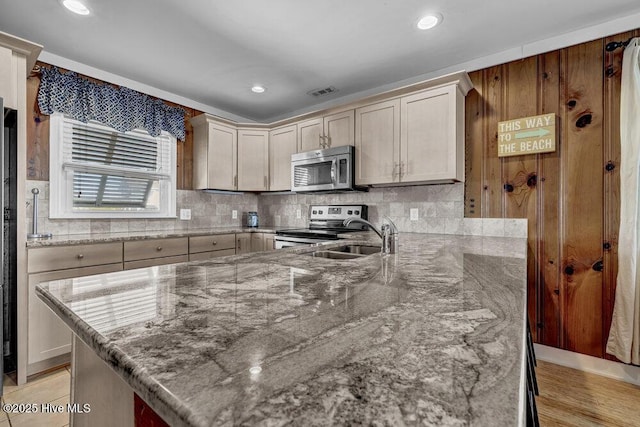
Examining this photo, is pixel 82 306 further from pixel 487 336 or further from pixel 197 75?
pixel 197 75

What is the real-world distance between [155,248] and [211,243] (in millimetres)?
565

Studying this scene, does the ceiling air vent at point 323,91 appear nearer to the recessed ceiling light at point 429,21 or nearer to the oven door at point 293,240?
the recessed ceiling light at point 429,21

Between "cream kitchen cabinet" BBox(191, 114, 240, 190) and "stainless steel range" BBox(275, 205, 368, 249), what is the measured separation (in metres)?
1.02

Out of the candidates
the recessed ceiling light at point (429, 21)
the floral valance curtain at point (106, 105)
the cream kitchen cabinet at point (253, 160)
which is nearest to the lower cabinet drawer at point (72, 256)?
the floral valance curtain at point (106, 105)

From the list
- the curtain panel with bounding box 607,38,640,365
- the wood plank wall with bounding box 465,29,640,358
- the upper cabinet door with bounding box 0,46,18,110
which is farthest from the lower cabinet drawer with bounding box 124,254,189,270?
the curtain panel with bounding box 607,38,640,365

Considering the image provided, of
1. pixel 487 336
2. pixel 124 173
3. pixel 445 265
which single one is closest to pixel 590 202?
pixel 445 265

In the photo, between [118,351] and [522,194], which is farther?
[522,194]

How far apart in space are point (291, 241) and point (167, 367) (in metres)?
2.73

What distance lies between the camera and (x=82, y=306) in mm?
655

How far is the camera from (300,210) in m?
3.98

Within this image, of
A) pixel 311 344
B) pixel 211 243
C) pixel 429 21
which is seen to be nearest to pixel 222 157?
pixel 211 243

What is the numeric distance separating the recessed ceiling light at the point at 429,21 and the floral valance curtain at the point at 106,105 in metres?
2.69

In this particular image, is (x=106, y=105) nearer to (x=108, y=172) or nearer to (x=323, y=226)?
(x=108, y=172)

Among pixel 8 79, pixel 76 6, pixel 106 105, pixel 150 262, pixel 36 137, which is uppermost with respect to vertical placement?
pixel 76 6
